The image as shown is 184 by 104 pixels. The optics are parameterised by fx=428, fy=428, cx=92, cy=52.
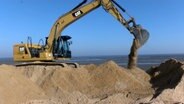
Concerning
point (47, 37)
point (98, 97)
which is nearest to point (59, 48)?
point (47, 37)

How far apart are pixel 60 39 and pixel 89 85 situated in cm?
384

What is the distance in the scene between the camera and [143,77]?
76.5ft

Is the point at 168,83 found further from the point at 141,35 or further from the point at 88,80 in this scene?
the point at 88,80

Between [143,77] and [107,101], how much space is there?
7597 millimetres

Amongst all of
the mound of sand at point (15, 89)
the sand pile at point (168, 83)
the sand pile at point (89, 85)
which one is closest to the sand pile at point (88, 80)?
the sand pile at point (89, 85)

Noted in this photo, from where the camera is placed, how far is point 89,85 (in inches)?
813

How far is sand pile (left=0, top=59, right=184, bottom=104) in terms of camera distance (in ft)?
53.5

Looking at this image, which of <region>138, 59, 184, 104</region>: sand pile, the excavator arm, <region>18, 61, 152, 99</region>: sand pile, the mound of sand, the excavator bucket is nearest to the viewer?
<region>138, 59, 184, 104</region>: sand pile

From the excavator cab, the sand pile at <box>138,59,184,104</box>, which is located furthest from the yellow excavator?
A: the sand pile at <box>138,59,184,104</box>

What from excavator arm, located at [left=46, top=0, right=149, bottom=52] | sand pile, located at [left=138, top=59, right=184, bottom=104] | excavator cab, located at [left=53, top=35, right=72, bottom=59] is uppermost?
excavator arm, located at [left=46, top=0, right=149, bottom=52]

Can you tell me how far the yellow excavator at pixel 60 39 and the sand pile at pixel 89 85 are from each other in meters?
1.26

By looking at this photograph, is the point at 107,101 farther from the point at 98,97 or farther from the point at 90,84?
the point at 90,84

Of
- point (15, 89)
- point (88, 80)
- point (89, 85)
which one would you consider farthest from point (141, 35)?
point (15, 89)

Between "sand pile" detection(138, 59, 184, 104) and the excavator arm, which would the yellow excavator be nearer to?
the excavator arm
